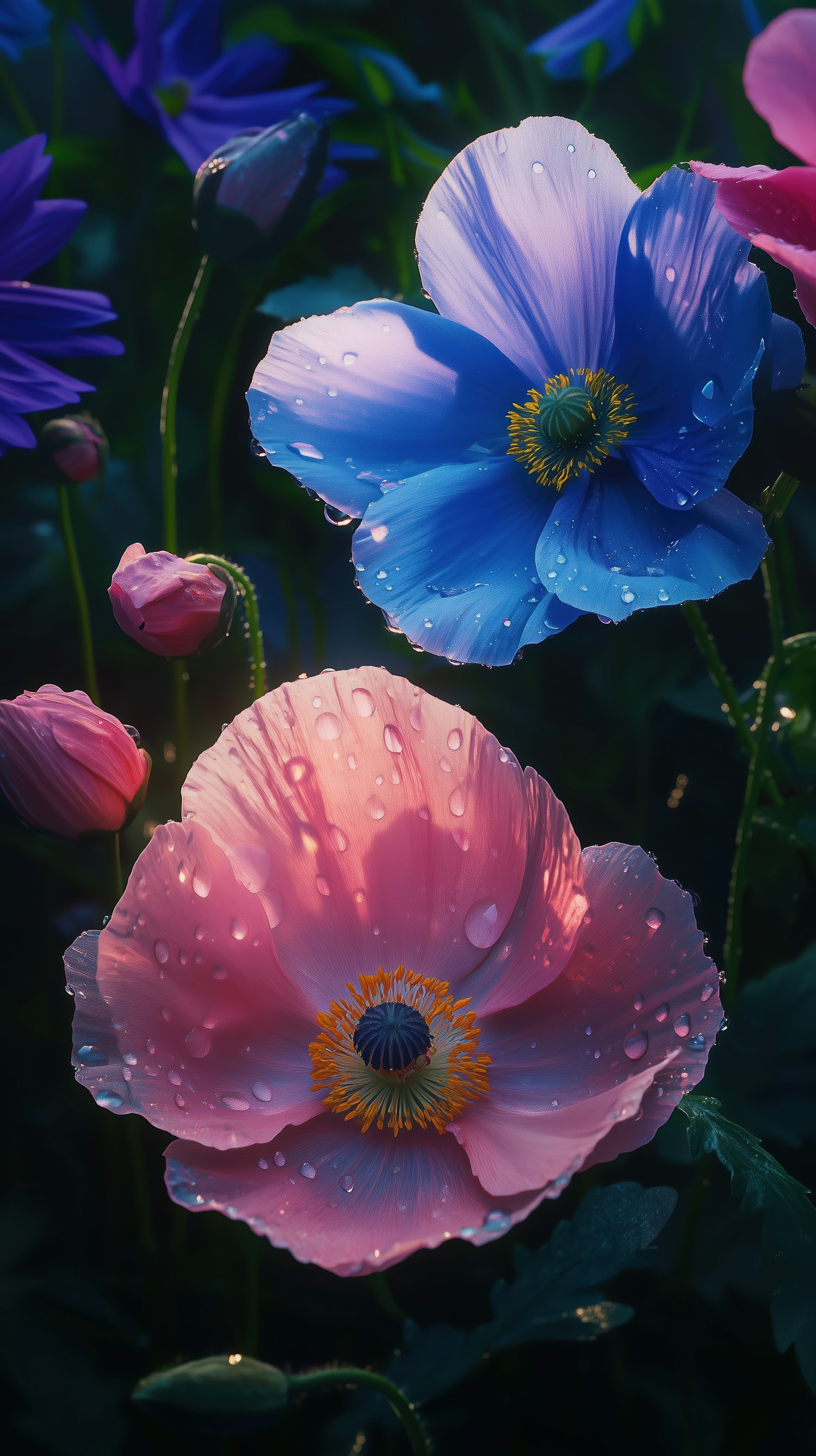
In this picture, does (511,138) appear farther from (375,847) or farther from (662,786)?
(662,786)

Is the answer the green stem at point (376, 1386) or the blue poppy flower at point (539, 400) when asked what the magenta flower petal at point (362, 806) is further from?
the green stem at point (376, 1386)

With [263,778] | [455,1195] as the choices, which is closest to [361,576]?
[263,778]

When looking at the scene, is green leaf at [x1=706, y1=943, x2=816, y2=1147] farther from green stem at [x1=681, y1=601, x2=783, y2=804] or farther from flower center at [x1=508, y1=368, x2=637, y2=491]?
flower center at [x1=508, y1=368, x2=637, y2=491]

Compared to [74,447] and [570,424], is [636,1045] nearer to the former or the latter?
[570,424]

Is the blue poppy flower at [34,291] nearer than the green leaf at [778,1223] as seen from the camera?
No

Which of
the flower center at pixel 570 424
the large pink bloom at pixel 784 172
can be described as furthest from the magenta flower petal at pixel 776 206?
the flower center at pixel 570 424
